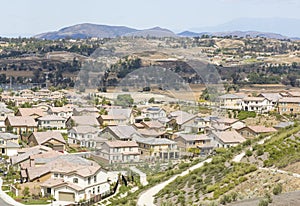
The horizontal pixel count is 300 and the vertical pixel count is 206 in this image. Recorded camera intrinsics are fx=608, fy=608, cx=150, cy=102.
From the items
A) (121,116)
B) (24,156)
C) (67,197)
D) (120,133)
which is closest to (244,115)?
(121,116)

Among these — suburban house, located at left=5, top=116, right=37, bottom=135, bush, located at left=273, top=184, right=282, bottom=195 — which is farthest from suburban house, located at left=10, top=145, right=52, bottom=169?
bush, located at left=273, top=184, right=282, bottom=195

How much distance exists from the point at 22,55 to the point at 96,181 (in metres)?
48.1

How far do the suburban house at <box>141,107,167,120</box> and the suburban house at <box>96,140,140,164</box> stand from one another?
333 inches

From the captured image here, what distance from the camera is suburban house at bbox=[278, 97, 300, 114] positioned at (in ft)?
103

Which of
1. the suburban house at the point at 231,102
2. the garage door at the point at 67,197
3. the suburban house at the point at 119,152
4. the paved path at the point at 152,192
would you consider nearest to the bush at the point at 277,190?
the paved path at the point at 152,192

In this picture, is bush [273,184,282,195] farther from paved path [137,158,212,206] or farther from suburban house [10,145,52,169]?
suburban house [10,145,52,169]

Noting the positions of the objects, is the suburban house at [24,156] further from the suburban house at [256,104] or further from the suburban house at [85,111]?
the suburban house at [256,104]

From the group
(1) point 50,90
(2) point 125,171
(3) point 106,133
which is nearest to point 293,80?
(1) point 50,90

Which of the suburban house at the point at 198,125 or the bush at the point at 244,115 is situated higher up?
the suburban house at the point at 198,125

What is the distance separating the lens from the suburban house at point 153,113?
28.6 metres

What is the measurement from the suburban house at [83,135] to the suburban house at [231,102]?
10264mm

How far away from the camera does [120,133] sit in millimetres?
21578

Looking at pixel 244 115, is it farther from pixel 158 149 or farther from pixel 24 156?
pixel 24 156

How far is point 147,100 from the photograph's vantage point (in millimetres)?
30469
